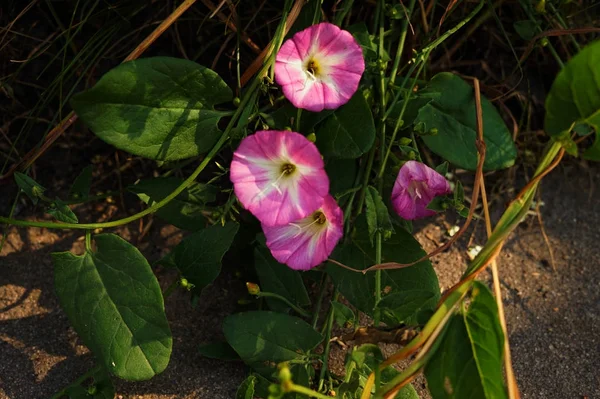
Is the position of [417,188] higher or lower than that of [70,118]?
lower

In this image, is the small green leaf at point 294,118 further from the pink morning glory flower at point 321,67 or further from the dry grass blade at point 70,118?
the dry grass blade at point 70,118

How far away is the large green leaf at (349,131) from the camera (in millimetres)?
1013

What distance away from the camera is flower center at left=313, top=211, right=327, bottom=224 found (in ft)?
3.43

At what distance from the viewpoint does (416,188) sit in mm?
1033

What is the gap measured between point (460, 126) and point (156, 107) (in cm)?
49

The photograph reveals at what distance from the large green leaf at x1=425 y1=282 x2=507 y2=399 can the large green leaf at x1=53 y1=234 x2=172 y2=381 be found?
0.38 m

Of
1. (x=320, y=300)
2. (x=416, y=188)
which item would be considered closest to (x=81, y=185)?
(x=320, y=300)

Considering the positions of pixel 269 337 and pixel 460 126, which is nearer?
pixel 269 337

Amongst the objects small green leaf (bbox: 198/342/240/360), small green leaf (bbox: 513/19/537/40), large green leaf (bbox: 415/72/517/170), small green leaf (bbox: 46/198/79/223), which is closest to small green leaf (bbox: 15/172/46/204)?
small green leaf (bbox: 46/198/79/223)

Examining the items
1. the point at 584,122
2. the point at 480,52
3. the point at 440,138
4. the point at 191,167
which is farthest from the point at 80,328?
the point at 480,52

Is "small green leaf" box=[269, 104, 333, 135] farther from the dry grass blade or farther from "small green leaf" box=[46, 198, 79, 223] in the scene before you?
"small green leaf" box=[46, 198, 79, 223]

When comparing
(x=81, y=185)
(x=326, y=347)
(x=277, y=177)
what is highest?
(x=81, y=185)

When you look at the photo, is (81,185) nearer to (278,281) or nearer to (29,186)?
(29,186)

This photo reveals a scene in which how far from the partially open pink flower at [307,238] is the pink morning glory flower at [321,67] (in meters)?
0.15
